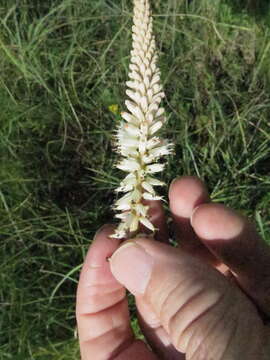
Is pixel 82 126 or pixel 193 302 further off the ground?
pixel 82 126

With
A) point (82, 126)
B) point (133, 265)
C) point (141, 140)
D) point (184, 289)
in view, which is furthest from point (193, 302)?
point (82, 126)

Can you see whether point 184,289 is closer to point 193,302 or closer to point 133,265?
point 193,302

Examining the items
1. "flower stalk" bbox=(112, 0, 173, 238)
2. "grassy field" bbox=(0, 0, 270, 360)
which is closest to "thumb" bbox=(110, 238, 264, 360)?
"flower stalk" bbox=(112, 0, 173, 238)

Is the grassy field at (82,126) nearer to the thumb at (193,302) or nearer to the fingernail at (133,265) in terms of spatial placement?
the fingernail at (133,265)

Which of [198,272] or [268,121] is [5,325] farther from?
[268,121]

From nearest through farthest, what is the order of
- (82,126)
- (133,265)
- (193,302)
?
(193,302) < (133,265) < (82,126)

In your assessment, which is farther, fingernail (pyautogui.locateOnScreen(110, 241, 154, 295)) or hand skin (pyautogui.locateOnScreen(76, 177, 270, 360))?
fingernail (pyautogui.locateOnScreen(110, 241, 154, 295))

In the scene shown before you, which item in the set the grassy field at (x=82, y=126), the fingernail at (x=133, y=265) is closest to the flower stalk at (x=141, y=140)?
the fingernail at (x=133, y=265)

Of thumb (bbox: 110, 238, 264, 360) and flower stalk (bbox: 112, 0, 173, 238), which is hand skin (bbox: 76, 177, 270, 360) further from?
flower stalk (bbox: 112, 0, 173, 238)
